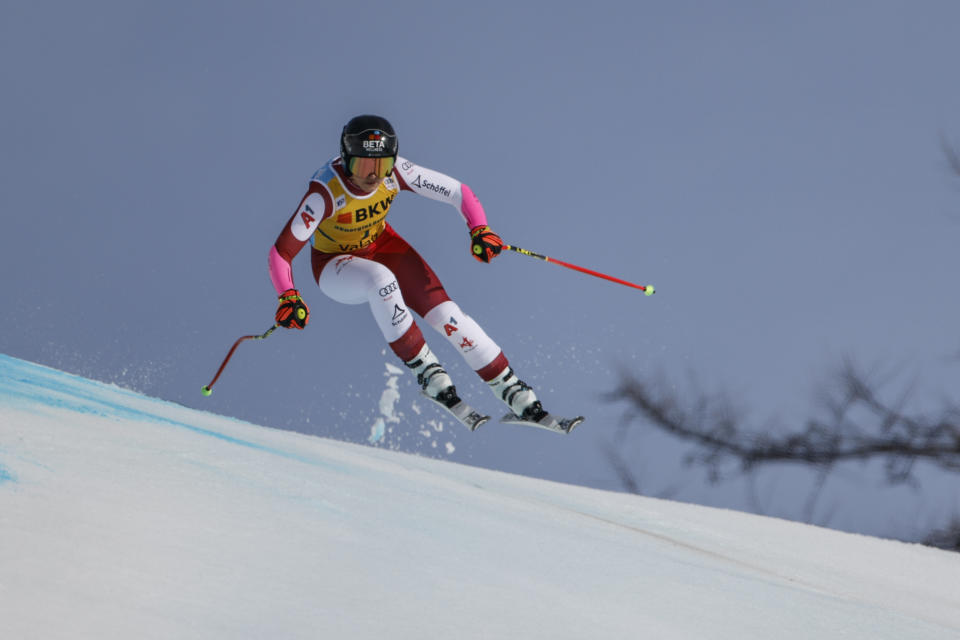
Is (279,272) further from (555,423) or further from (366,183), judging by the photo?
(555,423)

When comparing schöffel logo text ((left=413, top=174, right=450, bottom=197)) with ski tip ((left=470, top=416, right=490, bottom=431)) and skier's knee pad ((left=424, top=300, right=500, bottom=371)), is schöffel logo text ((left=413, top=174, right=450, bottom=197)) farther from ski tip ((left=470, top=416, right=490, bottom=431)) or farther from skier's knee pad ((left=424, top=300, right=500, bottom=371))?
ski tip ((left=470, top=416, right=490, bottom=431))

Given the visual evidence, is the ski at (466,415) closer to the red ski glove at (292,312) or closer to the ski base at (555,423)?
the ski base at (555,423)

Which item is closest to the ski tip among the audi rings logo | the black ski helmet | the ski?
the ski

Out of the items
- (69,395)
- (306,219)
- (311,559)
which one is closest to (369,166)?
(306,219)

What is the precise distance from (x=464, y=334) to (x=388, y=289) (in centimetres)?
57

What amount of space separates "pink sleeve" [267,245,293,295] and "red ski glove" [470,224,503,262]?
1.12 meters

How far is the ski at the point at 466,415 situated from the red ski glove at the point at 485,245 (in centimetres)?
92

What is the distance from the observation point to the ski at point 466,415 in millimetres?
5840

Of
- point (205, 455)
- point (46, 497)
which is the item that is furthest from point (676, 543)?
point (46, 497)

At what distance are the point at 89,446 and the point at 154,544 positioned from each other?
111 cm

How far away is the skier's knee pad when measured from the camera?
5.90 m

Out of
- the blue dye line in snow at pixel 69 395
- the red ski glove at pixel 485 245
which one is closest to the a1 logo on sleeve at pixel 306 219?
the red ski glove at pixel 485 245

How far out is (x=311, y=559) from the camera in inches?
121

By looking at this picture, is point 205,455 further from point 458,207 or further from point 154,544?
point 458,207
